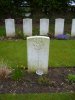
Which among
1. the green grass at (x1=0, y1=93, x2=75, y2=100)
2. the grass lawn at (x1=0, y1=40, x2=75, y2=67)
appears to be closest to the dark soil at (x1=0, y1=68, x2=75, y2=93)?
the green grass at (x1=0, y1=93, x2=75, y2=100)

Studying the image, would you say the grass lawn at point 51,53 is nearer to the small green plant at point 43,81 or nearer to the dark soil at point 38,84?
Answer: the dark soil at point 38,84

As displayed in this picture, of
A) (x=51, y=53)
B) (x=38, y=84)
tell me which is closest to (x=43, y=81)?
(x=38, y=84)

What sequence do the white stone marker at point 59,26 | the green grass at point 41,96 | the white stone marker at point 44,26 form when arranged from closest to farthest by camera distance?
the green grass at point 41,96, the white stone marker at point 44,26, the white stone marker at point 59,26

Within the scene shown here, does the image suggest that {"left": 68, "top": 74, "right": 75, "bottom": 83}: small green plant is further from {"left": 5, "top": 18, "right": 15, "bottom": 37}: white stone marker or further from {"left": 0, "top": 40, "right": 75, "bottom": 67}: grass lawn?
{"left": 5, "top": 18, "right": 15, "bottom": 37}: white stone marker

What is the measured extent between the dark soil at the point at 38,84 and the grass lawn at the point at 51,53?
914 mm

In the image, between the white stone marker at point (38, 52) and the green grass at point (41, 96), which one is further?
the white stone marker at point (38, 52)

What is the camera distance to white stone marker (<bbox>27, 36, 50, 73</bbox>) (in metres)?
5.61

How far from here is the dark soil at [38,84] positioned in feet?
16.8

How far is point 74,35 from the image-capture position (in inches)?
410

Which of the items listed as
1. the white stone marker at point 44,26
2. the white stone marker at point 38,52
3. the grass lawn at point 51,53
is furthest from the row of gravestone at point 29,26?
the white stone marker at point 38,52

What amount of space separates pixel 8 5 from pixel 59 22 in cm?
459

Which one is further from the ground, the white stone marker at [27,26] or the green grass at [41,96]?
the white stone marker at [27,26]

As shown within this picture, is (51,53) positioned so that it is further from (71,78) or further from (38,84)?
(38,84)

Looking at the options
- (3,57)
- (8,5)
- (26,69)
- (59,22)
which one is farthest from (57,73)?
(8,5)
